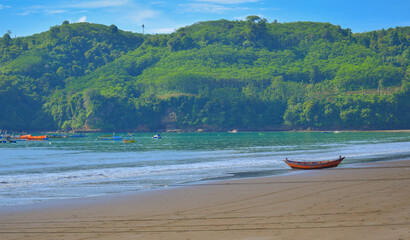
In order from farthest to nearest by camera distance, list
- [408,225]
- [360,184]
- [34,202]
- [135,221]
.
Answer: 1. [360,184]
2. [34,202]
3. [135,221]
4. [408,225]

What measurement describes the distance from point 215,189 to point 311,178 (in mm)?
6841

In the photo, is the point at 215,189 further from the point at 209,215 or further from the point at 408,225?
the point at 408,225

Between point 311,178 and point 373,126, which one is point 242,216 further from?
point 373,126

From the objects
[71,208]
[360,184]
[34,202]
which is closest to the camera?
[71,208]

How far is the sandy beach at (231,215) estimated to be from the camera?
12219mm

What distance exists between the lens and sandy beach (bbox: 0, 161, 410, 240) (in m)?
12.2

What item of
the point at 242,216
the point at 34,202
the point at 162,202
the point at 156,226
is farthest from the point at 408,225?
the point at 34,202

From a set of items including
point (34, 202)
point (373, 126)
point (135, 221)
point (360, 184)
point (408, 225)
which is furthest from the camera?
point (373, 126)

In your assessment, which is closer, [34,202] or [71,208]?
[71,208]

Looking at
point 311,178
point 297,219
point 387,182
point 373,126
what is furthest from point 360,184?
point 373,126

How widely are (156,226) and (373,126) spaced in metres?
184

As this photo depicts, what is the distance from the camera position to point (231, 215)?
14.8 m

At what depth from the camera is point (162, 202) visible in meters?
18.3

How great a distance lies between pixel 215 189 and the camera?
72.1 ft
